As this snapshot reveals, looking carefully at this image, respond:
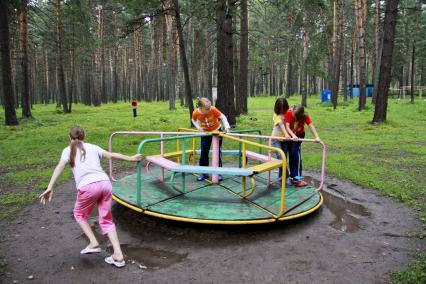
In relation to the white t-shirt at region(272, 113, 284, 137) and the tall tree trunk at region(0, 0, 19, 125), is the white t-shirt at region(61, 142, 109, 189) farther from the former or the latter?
the tall tree trunk at region(0, 0, 19, 125)

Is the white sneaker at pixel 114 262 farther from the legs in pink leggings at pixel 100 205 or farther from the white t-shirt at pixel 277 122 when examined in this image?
the white t-shirt at pixel 277 122

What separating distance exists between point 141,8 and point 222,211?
9667 millimetres

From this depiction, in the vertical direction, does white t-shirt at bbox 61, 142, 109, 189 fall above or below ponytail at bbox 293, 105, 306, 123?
below

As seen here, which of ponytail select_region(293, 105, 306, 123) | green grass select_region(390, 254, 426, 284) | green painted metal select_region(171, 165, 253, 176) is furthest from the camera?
ponytail select_region(293, 105, 306, 123)

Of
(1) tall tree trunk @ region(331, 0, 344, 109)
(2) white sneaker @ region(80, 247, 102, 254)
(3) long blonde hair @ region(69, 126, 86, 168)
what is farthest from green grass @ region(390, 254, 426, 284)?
(1) tall tree trunk @ region(331, 0, 344, 109)

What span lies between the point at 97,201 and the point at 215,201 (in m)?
2.07

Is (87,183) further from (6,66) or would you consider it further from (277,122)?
(6,66)

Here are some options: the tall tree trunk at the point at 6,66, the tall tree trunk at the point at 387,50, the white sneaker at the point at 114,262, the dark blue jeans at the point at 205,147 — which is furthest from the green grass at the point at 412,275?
the tall tree trunk at the point at 6,66

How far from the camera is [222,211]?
514 centimetres

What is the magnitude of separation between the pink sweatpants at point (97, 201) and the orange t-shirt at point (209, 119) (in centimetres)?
280

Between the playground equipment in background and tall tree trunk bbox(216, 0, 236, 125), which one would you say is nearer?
the playground equipment in background

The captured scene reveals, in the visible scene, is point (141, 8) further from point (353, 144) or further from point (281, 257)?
point (281, 257)

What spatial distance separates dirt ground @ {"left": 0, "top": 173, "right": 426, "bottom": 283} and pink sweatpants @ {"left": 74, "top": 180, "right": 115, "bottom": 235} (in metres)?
0.46

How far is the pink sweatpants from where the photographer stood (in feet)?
13.0
